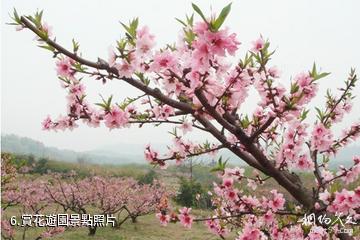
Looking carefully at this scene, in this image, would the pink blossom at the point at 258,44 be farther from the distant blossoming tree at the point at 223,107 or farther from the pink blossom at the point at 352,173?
the pink blossom at the point at 352,173

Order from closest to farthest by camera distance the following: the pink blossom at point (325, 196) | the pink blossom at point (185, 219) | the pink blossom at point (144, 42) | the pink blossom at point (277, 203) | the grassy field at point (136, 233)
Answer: the pink blossom at point (144, 42) < the pink blossom at point (325, 196) < the pink blossom at point (277, 203) < the pink blossom at point (185, 219) < the grassy field at point (136, 233)

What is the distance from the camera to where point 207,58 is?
1823mm

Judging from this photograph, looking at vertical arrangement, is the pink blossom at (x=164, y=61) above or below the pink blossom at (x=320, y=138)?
above

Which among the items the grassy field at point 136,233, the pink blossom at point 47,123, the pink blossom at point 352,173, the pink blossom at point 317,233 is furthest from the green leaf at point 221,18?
the grassy field at point 136,233

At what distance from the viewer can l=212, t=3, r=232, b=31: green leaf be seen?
1.60 metres

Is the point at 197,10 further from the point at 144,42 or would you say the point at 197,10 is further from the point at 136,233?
the point at 136,233

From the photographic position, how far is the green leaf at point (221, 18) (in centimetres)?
160

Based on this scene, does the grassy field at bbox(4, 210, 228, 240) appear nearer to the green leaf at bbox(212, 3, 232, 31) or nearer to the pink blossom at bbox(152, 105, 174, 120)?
the pink blossom at bbox(152, 105, 174, 120)

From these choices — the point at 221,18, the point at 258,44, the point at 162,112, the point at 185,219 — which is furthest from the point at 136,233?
the point at 221,18

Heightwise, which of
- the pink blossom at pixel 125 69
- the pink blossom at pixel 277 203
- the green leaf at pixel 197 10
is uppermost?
the green leaf at pixel 197 10

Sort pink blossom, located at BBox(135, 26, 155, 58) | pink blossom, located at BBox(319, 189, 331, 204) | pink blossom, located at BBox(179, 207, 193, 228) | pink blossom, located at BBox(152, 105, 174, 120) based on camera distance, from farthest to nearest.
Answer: pink blossom, located at BBox(179, 207, 193, 228) < pink blossom, located at BBox(152, 105, 174, 120) < pink blossom, located at BBox(319, 189, 331, 204) < pink blossom, located at BBox(135, 26, 155, 58)

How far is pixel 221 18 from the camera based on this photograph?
5.35ft

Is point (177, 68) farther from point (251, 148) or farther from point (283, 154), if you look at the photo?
point (283, 154)

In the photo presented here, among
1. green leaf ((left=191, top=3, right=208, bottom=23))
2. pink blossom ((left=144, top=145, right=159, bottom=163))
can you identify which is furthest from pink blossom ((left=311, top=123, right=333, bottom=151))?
green leaf ((left=191, top=3, right=208, bottom=23))
